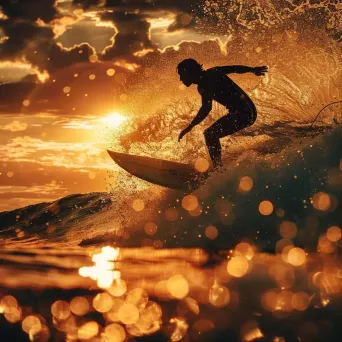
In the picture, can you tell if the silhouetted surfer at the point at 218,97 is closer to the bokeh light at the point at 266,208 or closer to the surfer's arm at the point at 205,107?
the surfer's arm at the point at 205,107

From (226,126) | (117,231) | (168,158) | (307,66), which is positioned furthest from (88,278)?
(307,66)

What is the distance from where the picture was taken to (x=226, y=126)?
10.3 meters

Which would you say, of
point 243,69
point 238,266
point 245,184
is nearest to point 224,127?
point 243,69

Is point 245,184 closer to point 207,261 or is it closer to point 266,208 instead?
point 266,208

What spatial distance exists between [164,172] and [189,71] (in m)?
2.87

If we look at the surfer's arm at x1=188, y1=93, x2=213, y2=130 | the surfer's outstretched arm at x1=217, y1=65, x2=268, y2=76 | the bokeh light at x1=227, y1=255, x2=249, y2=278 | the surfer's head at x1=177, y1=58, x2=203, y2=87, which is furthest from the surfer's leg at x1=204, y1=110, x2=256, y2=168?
the bokeh light at x1=227, y1=255, x2=249, y2=278

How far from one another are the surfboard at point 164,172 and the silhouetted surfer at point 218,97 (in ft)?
3.78

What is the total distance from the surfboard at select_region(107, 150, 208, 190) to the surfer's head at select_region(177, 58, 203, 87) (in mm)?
2456

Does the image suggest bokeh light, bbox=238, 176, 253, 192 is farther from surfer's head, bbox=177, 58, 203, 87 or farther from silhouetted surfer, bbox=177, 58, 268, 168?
surfer's head, bbox=177, 58, 203, 87

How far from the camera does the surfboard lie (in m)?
11.6

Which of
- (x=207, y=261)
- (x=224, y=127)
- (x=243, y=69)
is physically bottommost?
(x=207, y=261)

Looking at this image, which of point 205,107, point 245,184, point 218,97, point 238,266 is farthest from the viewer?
point 245,184

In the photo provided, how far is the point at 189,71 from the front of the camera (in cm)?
952

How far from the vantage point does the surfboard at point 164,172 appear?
38.2 feet
